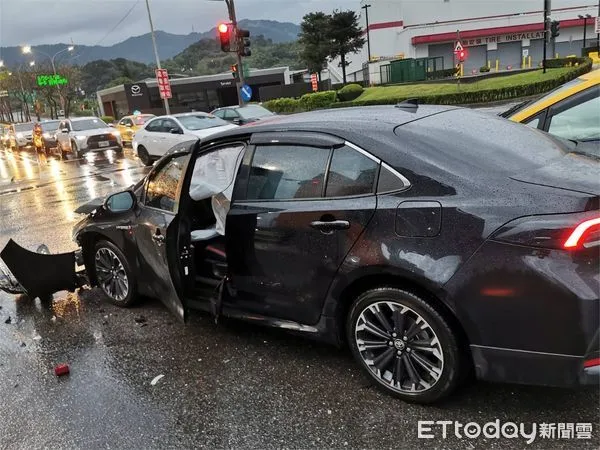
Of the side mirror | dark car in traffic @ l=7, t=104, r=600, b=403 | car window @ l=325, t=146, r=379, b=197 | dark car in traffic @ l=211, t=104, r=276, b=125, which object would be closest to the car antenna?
dark car in traffic @ l=7, t=104, r=600, b=403

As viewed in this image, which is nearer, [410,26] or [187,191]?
[187,191]

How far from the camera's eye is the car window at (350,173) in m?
2.96

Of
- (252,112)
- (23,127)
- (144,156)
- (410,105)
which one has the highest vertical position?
(410,105)

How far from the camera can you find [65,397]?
3455mm

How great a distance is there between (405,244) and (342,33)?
50500 mm

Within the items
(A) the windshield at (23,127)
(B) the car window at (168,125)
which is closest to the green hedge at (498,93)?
(B) the car window at (168,125)

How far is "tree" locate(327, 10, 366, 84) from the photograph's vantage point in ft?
162

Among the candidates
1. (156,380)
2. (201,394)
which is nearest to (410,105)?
(201,394)

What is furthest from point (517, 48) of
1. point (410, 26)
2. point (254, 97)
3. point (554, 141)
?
Answer: point (554, 141)

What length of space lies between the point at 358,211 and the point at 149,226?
189 centimetres

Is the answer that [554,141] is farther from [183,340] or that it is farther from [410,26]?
[410,26]

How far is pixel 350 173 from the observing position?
9.98ft

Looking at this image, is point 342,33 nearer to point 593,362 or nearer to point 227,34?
point 227,34

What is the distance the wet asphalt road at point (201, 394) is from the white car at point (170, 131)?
35.0 feet
